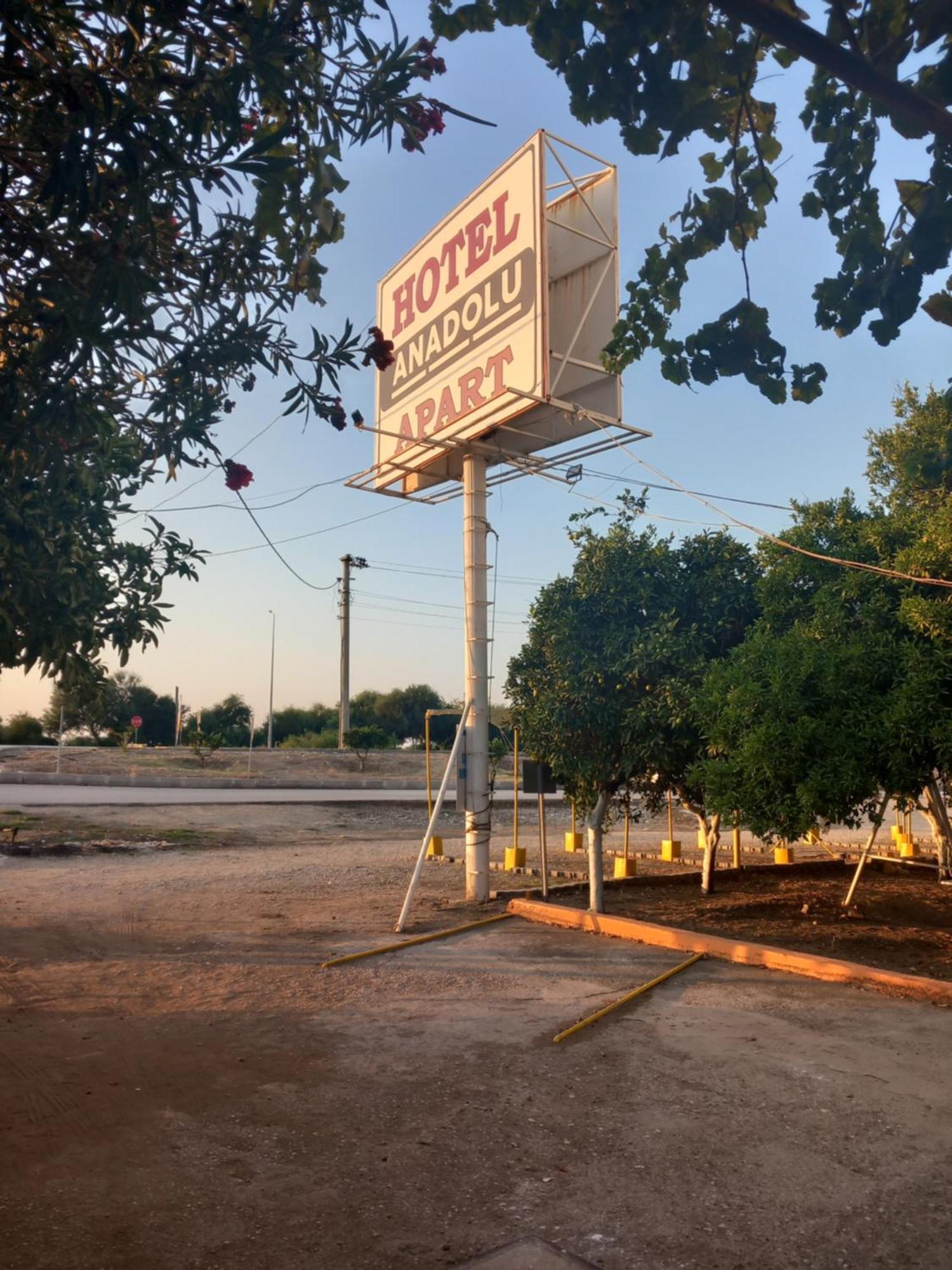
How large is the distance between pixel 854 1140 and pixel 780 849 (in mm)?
12625

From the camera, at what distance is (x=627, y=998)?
7.95 meters

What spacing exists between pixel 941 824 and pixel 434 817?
703 centimetres

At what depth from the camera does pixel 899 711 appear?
8516mm

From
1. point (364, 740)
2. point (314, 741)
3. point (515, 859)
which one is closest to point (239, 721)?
point (314, 741)

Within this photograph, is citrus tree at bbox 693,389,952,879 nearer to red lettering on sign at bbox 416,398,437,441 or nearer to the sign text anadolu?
the sign text anadolu

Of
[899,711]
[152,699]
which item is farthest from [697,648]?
[152,699]

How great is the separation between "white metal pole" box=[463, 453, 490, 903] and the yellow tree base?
2692 millimetres

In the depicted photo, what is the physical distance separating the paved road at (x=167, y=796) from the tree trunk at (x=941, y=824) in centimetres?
1707

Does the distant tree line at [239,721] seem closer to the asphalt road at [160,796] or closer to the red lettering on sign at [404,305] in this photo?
the asphalt road at [160,796]

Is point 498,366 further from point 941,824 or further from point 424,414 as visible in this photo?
point 941,824

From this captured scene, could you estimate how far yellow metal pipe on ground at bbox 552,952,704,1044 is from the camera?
702 centimetres

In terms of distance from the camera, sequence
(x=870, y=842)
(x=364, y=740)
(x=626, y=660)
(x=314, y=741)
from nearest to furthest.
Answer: (x=870, y=842) → (x=626, y=660) → (x=364, y=740) → (x=314, y=741)

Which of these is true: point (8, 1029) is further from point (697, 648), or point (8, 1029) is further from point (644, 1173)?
point (697, 648)

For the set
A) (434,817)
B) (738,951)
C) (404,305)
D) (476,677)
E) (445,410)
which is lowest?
(738,951)
